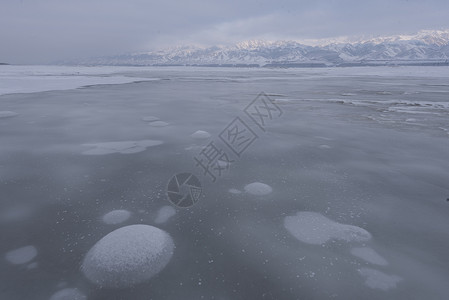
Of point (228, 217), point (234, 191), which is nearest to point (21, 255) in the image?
point (228, 217)

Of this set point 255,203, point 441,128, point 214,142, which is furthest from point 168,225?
point 441,128

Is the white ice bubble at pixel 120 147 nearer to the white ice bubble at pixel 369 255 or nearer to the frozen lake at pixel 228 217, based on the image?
the frozen lake at pixel 228 217

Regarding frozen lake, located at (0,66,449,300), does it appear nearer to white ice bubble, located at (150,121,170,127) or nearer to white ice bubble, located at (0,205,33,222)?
white ice bubble, located at (0,205,33,222)

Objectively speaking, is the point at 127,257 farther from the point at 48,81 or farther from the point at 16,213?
the point at 48,81

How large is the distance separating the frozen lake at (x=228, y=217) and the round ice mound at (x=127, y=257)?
0.01 metres

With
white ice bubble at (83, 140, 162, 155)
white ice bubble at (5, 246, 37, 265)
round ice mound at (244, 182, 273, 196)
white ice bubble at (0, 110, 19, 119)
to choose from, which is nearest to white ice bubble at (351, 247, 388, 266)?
round ice mound at (244, 182, 273, 196)

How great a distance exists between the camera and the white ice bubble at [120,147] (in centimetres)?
704

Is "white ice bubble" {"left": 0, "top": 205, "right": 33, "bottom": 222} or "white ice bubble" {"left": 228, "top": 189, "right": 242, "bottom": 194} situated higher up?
"white ice bubble" {"left": 0, "top": 205, "right": 33, "bottom": 222}

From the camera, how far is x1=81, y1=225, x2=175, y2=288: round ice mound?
306 centimetres

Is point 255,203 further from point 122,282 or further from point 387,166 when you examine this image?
point 387,166

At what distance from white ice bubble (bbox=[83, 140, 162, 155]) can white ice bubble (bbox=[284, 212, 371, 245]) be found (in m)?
4.54

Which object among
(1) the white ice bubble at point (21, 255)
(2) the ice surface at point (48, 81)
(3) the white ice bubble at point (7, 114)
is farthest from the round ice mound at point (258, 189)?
(2) the ice surface at point (48, 81)

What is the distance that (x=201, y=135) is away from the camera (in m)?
8.66

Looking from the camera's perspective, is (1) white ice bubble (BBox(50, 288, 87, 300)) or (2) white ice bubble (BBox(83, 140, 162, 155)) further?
(2) white ice bubble (BBox(83, 140, 162, 155))
